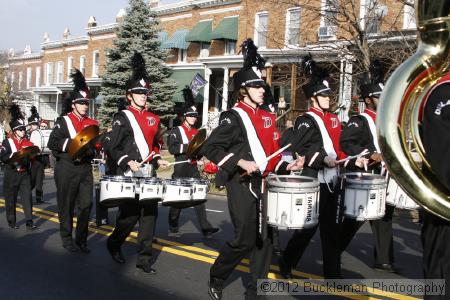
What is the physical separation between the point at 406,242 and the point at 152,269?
14.0 ft

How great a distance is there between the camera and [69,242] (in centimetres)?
738

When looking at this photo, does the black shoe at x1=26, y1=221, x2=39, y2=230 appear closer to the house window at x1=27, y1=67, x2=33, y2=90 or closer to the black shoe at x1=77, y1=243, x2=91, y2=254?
the black shoe at x1=77, y1=243, x2=91, y2=254

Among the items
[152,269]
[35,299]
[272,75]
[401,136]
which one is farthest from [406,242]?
[272,75]

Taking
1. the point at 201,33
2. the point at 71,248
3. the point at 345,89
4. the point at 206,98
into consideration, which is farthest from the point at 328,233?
the point at 201,33

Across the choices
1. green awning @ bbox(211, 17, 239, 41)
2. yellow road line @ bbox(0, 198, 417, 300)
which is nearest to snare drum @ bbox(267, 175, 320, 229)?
yellow road line @ bbox(0, 198, 417, 300)

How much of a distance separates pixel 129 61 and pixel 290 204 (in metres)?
23.0

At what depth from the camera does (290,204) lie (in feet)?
15.4

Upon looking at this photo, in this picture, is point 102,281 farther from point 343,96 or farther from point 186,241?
point 343,96

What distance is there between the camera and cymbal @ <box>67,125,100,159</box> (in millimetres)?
6988

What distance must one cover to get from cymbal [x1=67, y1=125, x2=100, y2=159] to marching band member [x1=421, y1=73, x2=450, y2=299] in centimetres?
509

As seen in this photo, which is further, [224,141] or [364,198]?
[364,198]

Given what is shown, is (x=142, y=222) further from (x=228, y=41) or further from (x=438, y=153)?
(x=228, y=41)

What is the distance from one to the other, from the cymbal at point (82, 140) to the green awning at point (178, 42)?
22486 mm

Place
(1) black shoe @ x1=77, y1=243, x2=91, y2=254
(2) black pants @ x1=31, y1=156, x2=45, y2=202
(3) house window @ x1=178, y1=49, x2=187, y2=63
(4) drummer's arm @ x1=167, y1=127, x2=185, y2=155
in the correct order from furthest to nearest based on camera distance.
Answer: (3) house window @ x1=178, y1=49, x2=187, y2=63 → (2) black pants @ x1=31, y1=156, x2=45, y2=202 → (4) drummer's arm @ x1=167, y1=127, x2=185, y2=155 → (1) black shoe @ x1=77, y1=243, x2=91, y2=254
